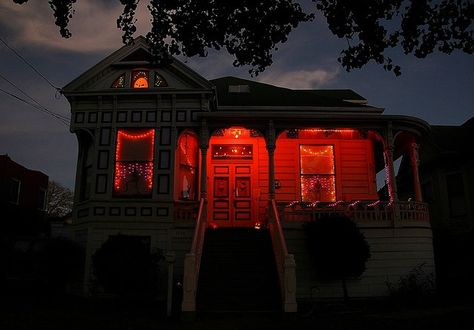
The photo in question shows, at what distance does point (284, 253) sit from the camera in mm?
11133

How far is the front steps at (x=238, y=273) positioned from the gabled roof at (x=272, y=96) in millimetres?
6381

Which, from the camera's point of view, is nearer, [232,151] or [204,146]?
[204,146]

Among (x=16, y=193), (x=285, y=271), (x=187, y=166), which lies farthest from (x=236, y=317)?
(x=16, y=193)

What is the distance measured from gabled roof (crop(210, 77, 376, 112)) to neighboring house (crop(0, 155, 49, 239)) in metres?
13.8

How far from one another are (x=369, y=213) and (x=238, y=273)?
195 inches

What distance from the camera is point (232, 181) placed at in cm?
1711

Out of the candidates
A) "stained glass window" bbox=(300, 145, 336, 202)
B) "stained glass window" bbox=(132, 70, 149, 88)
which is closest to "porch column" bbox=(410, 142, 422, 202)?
"stained glass window" bbox=(300, 145, 336, 202)

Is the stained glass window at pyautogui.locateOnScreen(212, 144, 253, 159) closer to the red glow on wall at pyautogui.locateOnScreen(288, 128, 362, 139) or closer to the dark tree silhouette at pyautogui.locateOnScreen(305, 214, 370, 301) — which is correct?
the red glow on wall at pyautogui.locateOnScreen(288, 128, 362, 139)

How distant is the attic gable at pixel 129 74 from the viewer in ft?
51.2

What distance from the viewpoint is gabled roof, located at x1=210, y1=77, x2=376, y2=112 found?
1847cm

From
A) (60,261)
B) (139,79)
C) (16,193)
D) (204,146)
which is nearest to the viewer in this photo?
(60,261)

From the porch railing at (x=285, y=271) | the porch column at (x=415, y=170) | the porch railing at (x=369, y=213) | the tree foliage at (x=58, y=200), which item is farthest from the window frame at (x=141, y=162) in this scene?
the tree foliage at (x=58, y=200)

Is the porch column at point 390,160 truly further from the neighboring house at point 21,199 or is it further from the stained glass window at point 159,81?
the neighboring house at point 21,199

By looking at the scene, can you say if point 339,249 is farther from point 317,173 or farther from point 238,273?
point 317,173
